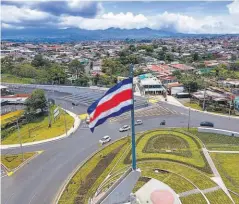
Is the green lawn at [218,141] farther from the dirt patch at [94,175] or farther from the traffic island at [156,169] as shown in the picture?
the dirt patch at [94,175]

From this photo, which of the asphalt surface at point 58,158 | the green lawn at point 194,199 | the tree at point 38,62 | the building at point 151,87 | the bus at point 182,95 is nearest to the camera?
the green lawn at point 194,199

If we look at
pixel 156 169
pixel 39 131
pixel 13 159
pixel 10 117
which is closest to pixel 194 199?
pixel 156 169

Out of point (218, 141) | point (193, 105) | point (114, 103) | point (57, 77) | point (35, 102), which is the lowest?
point (218, 141)

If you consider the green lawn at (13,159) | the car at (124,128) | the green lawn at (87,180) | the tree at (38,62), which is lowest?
the green lawn at (13,159)

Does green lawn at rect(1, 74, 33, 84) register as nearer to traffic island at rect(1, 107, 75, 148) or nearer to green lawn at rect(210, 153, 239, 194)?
traffic island at rect(1, 107, 75, 148)

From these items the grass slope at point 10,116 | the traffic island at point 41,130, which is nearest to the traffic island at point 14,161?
the traffic island at point 41,130

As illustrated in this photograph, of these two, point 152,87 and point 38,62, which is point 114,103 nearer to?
point 152,87
